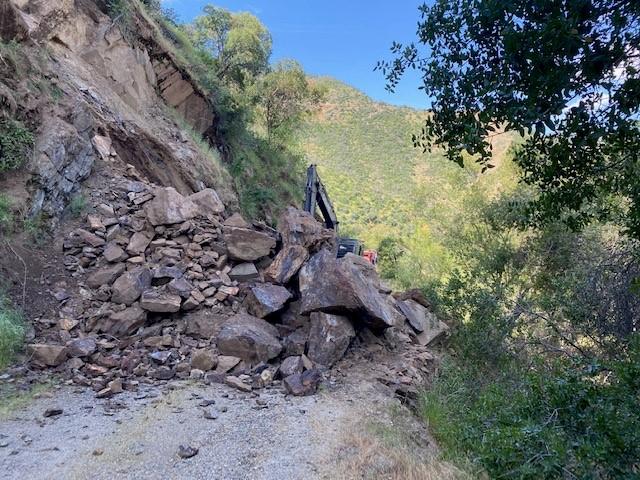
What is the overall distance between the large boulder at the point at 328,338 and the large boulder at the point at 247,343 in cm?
50

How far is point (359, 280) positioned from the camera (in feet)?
22.7

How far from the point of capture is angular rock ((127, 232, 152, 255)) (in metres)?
7.18

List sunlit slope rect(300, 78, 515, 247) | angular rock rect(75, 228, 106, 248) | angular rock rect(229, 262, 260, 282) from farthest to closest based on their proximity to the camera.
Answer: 1. sunlit slope rect(300, 78, 515, 247)
2. angular rock rect(229, 262, 260, 282)
3. angular rock rect(75, 228, 106, 248)

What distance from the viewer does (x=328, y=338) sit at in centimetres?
624

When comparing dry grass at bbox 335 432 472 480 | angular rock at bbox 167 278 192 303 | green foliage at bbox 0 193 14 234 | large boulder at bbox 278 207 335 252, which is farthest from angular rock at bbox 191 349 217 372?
green foliage at bbox 0 193 14 234

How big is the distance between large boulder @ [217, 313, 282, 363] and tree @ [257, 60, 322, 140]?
15.0 meters

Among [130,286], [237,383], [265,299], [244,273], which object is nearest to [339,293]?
[265,299]

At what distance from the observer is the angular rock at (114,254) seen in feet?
23.0

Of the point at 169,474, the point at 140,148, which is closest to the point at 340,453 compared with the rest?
the point at 169,474

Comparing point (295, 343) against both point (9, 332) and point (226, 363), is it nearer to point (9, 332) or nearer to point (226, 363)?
point (226, 363)

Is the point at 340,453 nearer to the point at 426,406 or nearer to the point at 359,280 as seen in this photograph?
the point at 426,406

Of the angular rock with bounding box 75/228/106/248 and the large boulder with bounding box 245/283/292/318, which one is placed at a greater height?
the angular rock with bounding box 75/228/106/248

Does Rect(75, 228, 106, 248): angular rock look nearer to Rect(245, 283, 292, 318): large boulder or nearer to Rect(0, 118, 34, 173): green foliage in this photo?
Rect(0, 118, 34, 173): green foliage

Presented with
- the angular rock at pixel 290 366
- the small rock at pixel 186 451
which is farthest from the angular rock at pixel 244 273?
the small rock at pixel 186 451
